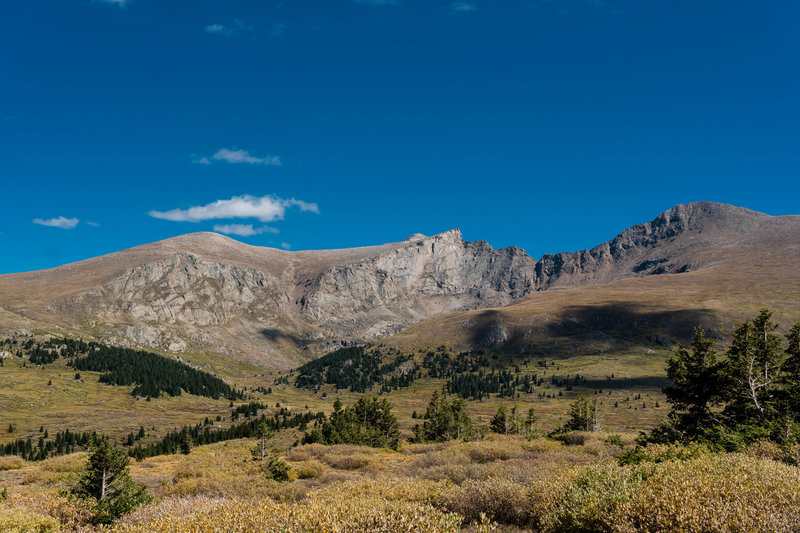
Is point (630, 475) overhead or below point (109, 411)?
overhead

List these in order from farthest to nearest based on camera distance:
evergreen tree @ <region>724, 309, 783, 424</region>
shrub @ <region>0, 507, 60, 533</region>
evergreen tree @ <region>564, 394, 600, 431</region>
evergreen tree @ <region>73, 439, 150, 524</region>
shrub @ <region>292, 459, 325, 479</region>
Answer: evergreen tree @ <region>564, 394, 600, 431</region>
evergreen tree @ <region>724, 309, 783, 424</region>
shrub @ <region>292, 459, 325, 479</region>
evergreen tree @ <region>73, 439, 150, 524</region>
shrub @ <region>0, 507, 60, 533</region>

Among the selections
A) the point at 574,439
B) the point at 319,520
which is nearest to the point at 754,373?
the point at 574,439

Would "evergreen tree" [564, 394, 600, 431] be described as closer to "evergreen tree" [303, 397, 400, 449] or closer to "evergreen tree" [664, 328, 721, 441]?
"evergreen tree" [303, 397, 400, 449]

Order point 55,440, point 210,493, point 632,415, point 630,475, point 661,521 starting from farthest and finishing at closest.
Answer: point 632,415 → point 55,440 → point 210,493 → point 630,475 → point 661,521

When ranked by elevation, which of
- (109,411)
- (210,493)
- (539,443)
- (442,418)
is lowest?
(109,411)

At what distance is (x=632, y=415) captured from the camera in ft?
534

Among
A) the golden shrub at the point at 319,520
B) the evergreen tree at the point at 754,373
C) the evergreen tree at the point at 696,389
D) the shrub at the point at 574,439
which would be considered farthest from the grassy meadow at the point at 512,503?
the evergreen tree at the point at 696,389

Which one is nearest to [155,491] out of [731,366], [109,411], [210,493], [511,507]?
[210,493]

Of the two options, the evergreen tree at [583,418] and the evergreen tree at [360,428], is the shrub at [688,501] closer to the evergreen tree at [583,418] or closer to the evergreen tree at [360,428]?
the evergreen tree at [360,428]

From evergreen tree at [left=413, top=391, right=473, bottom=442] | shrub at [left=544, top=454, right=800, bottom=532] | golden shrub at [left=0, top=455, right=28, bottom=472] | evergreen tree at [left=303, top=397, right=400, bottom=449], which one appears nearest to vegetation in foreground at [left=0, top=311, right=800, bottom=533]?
shrub at [left=544, top=454, right=800, bottom=532]

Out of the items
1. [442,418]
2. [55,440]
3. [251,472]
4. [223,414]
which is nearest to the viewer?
[251,472]

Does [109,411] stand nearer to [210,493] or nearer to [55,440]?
[55,440]

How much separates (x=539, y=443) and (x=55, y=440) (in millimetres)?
150142

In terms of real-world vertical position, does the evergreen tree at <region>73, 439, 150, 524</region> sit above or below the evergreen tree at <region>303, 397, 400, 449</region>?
above
